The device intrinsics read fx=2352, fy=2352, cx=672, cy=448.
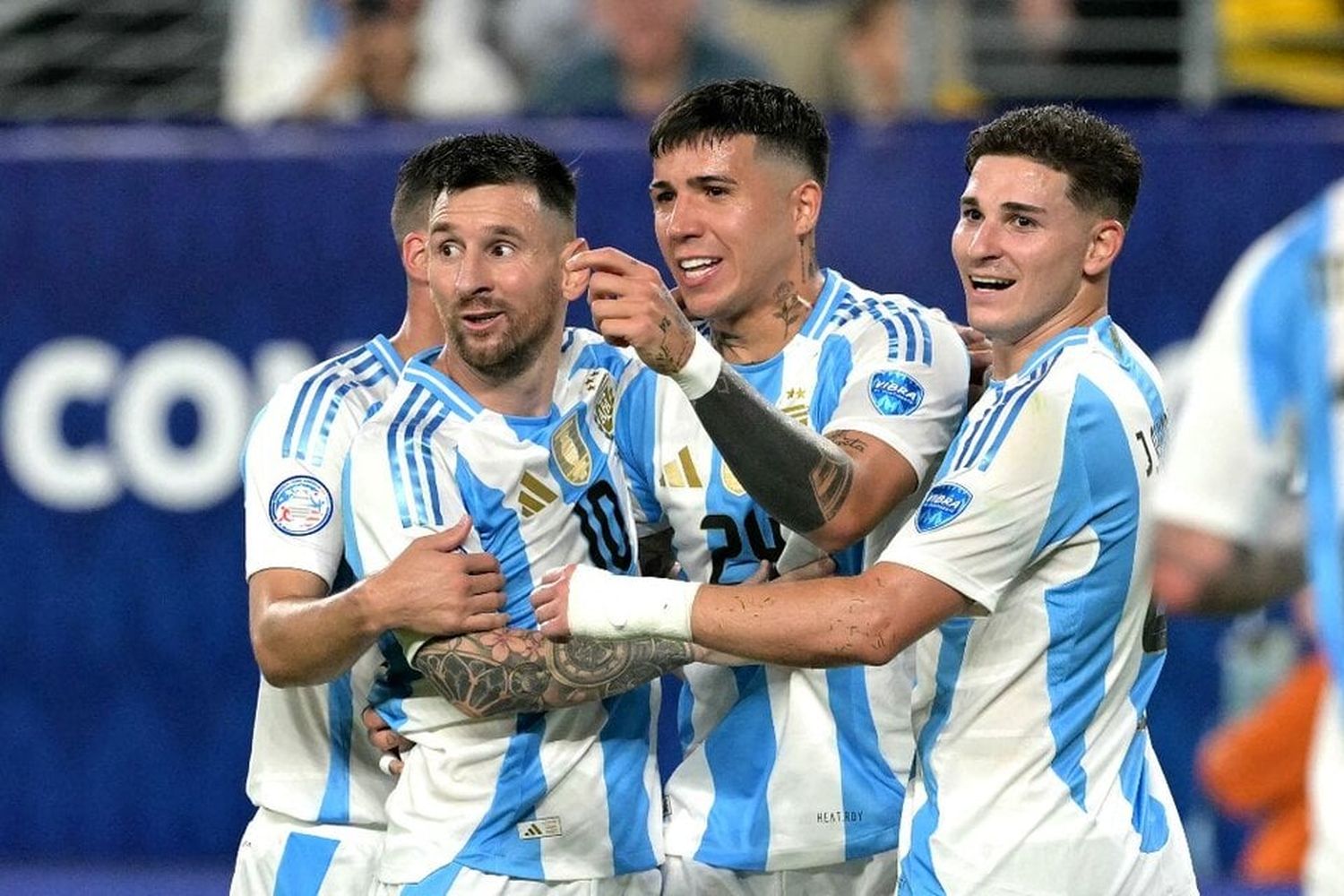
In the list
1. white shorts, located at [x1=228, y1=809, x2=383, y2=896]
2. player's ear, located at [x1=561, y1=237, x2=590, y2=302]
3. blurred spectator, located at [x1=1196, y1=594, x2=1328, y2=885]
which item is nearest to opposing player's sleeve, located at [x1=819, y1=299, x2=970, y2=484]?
player's ear, located at [x1=561, y1=237, x2=590, y2=302]

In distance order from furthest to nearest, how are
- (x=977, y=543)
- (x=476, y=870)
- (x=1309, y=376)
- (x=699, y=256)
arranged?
(x=699, y=256), (x=476, y=870), (x=977, y=543), (x=1309, y=376)

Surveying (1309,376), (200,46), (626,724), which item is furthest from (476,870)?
(200,46)

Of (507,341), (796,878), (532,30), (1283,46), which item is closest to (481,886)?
(796,878)

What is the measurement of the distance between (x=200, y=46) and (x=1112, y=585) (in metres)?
6.63

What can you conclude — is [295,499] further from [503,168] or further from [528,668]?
[503,168]

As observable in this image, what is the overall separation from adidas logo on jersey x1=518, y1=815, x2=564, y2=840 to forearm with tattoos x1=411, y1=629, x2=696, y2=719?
274 mm

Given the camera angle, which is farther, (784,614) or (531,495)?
(531,495)

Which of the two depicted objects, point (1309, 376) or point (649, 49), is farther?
point (649, 49)

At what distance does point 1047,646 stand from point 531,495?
1138mm

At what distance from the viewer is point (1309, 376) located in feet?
10.8

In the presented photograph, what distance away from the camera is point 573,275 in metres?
4.73

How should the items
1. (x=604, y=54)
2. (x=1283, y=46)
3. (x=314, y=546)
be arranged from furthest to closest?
(x=1283, y=46), (x=604, y=54), (x=314, y=546)

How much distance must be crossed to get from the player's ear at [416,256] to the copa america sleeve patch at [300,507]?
672 mm

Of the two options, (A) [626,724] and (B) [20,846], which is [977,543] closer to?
(A) [626,724]
